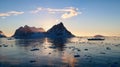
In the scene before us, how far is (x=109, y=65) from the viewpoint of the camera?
113 feet

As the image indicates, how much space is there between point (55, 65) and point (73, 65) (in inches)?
118

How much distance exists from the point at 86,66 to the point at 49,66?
19.6 feet

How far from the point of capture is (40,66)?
33562mm

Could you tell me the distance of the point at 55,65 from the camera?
34.4m

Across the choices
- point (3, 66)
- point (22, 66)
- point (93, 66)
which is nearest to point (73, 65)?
point (93, 66)

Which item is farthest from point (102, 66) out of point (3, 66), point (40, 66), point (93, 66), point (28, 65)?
point (3, 66)

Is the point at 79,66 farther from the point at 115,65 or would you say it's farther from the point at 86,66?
the point at 115,65

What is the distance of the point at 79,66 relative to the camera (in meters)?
33.8

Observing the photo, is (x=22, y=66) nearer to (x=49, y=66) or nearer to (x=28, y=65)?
(x=28, y=65)

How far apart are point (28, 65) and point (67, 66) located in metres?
6.53

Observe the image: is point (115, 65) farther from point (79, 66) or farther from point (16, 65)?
point (16, 65)

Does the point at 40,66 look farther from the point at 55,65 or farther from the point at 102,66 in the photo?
the point at 102,66

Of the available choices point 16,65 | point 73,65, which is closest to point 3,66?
point 16,65

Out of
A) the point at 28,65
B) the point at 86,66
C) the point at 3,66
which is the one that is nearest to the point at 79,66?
the point at 86,66
